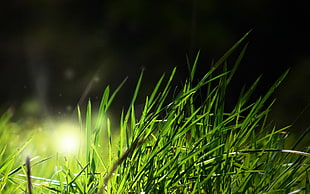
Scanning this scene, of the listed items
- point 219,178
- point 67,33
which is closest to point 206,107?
point 219,178

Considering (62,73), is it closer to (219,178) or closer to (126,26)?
(126,26)

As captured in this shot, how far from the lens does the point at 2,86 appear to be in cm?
426

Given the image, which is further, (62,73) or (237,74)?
(62,73)

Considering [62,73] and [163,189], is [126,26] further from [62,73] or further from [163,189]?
[163,189]

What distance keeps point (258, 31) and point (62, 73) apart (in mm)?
1652

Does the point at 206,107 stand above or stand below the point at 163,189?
above

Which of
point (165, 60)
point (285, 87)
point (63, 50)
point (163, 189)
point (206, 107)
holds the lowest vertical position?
point (163, 189)

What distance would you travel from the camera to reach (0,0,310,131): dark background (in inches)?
155

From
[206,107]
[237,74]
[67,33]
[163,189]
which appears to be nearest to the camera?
[163,189]

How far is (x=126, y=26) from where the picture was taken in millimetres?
4164

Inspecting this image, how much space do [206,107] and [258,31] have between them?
3069 millimetres

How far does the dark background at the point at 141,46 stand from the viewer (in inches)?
155

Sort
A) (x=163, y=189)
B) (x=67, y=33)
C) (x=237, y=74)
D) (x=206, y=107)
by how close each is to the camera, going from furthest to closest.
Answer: (x=67, y=33)
(x=237, y=74)
(x=206, y=107)
(x=163, y=189)

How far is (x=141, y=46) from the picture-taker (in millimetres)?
4082
